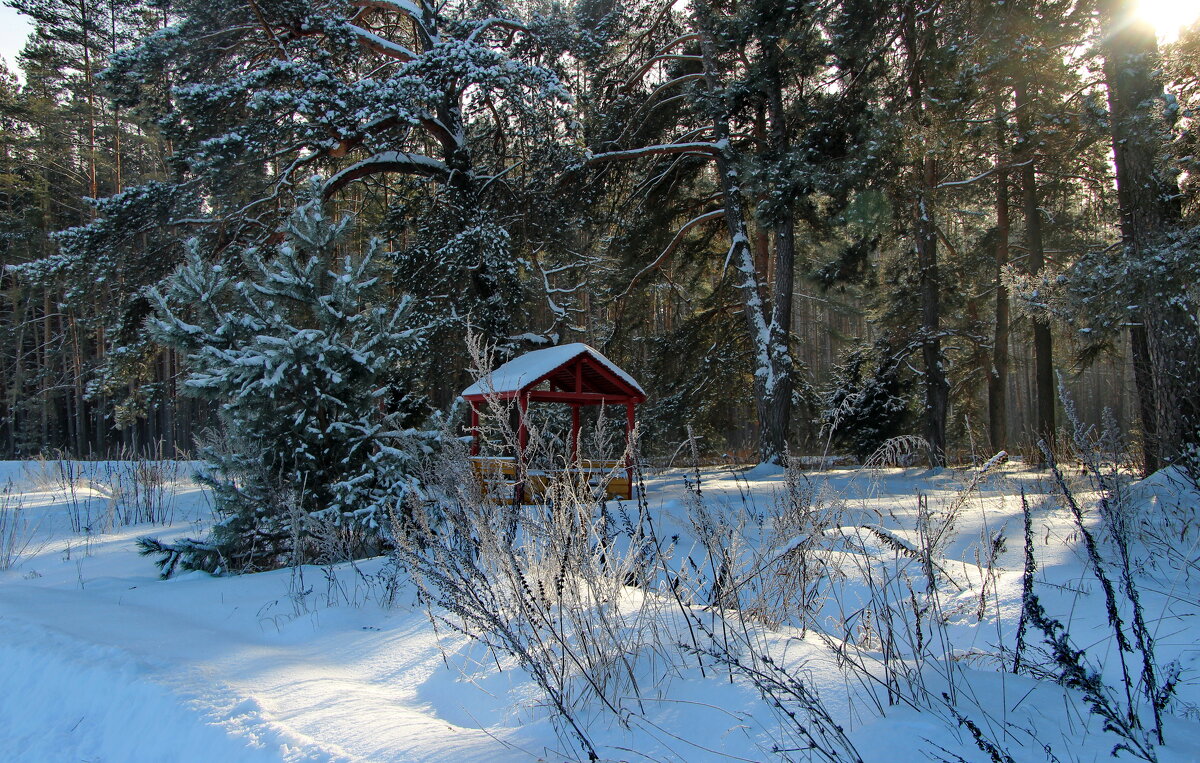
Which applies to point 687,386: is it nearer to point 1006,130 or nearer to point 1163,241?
point 1006,130

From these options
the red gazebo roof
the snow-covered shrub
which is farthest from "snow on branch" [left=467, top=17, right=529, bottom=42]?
the snow-covered shrub

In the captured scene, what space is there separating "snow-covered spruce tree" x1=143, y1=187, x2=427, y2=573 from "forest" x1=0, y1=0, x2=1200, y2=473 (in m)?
0.23

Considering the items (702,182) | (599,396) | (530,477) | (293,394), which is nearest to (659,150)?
(702,182)

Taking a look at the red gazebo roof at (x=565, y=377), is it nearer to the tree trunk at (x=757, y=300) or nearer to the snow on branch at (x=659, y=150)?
the tree trunk at (x=757, y=300)

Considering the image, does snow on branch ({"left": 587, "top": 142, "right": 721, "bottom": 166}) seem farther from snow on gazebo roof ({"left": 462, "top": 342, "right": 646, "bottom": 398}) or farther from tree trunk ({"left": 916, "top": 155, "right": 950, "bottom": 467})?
snow on gazebo roof ({"left": 462, "top": 342, "right": 646, "bottom": 398})

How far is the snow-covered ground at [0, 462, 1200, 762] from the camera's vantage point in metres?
1.86

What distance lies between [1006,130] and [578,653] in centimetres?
1021

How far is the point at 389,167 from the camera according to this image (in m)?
14.0

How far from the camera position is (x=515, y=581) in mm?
2385

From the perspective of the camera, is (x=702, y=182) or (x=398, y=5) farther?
(x=702, y=182)

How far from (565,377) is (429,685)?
936 cm

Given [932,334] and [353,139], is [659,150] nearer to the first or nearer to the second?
[353,139]

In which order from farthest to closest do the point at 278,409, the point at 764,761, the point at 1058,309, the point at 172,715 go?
the point at 1058,309 < the point at 278,409 < the point at 172,715 < the point at 764,761

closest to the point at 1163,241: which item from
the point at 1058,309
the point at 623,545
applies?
the point at 1058,309
